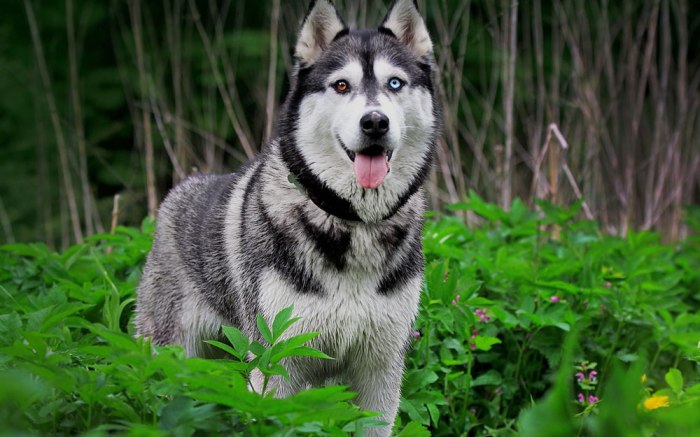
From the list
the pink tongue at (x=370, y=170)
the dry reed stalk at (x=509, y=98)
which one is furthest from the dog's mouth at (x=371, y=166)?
the dry reed stalk at (x=509, y=98)

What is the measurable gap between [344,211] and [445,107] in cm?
242

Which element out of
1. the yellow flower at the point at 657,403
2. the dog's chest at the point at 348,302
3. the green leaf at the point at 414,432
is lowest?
the yellow flower at the point at 657,403

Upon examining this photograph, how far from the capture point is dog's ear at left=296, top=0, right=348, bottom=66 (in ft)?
9.62

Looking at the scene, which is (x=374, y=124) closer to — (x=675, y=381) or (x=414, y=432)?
(x=414, y=432)

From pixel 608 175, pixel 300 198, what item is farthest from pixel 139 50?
pixel 608 175

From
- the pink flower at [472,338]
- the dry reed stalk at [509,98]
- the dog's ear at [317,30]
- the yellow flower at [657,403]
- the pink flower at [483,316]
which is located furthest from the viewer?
the dry reed stalk at [509,98]

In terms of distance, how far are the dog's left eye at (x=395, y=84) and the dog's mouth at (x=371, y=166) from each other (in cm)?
23

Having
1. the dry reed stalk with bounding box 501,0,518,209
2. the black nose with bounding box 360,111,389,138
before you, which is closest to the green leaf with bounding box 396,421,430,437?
the black nose with bounding box 360,111,389,138

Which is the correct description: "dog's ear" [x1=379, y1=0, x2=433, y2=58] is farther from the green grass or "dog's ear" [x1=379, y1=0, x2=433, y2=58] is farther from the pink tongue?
the green grass

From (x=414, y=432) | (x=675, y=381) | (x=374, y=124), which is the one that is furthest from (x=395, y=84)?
(x=675, y=381)

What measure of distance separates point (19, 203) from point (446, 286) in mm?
5687

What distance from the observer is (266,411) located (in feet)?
5.49

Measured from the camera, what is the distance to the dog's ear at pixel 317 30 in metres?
2.93

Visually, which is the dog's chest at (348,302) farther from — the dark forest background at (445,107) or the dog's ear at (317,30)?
the dark forest background at (445,107)
